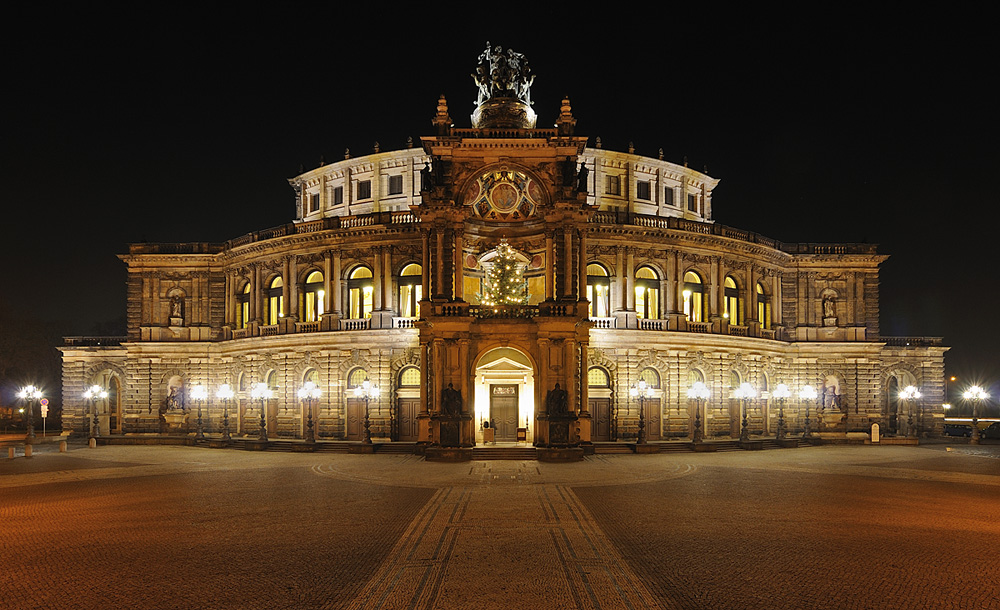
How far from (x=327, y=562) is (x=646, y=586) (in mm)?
6637

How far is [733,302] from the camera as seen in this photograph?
53.1m

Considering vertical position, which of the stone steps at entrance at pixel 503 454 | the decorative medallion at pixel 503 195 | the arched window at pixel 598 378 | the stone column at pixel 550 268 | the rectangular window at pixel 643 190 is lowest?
the stone steps at entrance at pixel 503 454

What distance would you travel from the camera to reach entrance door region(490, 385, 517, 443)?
1774 inches

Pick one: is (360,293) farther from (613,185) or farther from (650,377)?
(613,185)

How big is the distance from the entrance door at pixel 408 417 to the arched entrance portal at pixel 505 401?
4.48 metres

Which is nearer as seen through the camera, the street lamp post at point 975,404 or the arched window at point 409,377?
the arched window at point 409,377

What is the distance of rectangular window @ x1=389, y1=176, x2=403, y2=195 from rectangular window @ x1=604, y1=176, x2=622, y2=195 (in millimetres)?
15956

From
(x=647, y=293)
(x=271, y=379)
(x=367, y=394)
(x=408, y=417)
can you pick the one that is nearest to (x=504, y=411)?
(x=408, y=417)

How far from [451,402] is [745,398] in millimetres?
21725

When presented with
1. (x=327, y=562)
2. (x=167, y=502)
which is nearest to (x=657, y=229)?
(x=167, y=502)

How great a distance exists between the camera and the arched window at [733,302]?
52500 mm

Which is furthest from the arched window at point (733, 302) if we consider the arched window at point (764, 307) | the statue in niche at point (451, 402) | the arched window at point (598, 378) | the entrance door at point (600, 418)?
the statue in niche at point (451, 402)

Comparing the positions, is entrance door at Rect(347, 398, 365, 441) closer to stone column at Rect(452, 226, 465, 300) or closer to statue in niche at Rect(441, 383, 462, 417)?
statue in niche at Rect(441, 383, 462, 417)

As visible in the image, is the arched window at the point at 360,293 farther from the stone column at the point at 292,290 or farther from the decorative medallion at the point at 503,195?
the decorative medallion at the point at 503,195
